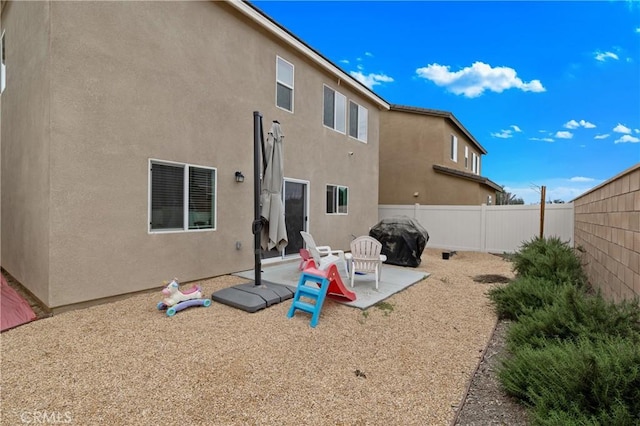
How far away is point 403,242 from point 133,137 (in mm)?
7033

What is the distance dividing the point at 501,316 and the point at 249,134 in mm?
6157

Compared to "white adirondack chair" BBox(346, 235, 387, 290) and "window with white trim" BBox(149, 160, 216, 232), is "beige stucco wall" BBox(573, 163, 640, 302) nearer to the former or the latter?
"white adirondack chair" BBox(346, 235, 387, 290)

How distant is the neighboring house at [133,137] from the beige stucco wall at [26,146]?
0.03 metres

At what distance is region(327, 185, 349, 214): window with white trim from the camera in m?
10.3

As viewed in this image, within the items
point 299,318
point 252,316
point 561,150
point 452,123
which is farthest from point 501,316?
point 561,150

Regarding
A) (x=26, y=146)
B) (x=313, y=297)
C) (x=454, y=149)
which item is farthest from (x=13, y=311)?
(x=454, y=149)

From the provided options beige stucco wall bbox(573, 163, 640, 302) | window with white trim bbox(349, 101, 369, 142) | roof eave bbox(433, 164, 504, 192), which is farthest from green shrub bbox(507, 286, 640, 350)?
roof eave bbox(433, 164, 504, 192)

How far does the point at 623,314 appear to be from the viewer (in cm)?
310

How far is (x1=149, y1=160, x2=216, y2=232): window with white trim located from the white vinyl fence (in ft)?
31.1

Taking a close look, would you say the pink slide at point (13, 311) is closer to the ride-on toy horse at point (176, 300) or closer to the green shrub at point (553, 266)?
the ride-on toy horse at point (176, 300)

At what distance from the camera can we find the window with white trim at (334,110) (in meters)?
10.1

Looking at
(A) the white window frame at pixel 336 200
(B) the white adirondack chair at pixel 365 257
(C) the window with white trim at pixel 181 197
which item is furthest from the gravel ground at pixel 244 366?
(A) the white window frame at pixel 336 200

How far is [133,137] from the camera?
5344 millimetres

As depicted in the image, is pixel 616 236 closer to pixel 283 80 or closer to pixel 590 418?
pixel 590 418
